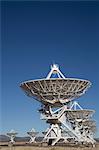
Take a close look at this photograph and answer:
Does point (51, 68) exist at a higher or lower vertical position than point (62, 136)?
higher

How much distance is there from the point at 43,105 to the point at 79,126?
31587 mm

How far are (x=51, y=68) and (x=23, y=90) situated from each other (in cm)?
791

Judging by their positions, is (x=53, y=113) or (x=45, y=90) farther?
(x=53, y=113)

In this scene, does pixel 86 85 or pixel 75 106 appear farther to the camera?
pixel 75 106

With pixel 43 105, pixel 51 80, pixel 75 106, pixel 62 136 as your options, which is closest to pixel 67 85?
pixel 51 80

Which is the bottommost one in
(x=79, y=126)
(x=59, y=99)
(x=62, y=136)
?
(x=62, y=136)

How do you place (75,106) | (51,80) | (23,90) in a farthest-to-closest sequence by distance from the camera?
(75,106), (23,90), (51,80)

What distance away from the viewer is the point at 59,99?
6538cm

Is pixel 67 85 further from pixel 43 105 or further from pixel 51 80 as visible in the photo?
pixel 43 105

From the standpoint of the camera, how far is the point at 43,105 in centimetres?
6806

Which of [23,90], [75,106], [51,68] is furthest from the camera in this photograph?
[75,106]

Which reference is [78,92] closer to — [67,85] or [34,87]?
[67,85]

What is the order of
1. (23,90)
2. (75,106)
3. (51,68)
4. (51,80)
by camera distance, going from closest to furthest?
(51,80) < (23,90) < (51,68) < (75,106)

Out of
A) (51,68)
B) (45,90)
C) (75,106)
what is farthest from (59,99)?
(75,106)
